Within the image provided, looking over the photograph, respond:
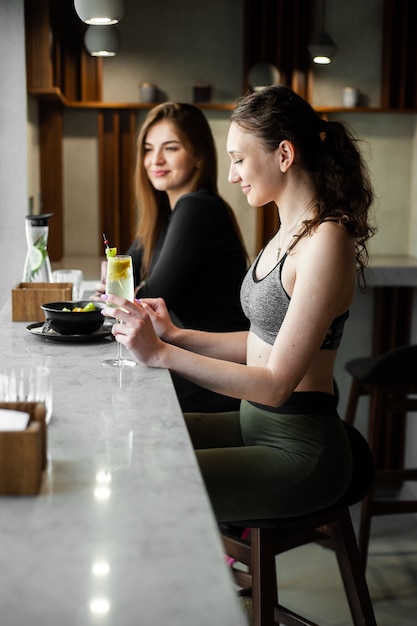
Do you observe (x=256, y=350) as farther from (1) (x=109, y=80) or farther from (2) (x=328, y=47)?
(1) (x=109, y=80)

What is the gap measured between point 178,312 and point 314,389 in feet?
3.18

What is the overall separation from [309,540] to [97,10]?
1742 mm

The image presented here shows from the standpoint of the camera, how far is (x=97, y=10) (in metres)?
2.67

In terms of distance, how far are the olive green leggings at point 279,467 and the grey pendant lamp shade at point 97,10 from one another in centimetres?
143

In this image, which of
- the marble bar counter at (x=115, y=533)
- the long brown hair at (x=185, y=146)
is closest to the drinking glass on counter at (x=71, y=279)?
the long brown hair at (x=185, y=146)

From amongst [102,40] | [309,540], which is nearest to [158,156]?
[309,540]

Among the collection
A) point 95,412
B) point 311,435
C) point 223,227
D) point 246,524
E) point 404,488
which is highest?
point 223,227

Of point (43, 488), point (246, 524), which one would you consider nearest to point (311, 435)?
point (246, 524)

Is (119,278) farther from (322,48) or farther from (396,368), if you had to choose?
(322,48)

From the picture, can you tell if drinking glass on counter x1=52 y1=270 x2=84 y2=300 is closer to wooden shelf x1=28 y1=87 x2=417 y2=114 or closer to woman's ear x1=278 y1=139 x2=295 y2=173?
woman's ear x1=278 y1=139 x2=295 y2=173

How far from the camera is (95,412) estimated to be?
154 centimetres

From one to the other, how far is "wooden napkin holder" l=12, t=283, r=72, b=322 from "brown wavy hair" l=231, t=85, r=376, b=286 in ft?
2.75

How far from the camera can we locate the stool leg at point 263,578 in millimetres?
1840

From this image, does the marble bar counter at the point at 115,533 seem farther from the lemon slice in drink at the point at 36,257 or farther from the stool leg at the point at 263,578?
the lemon slice in drink at the point at 36,257
